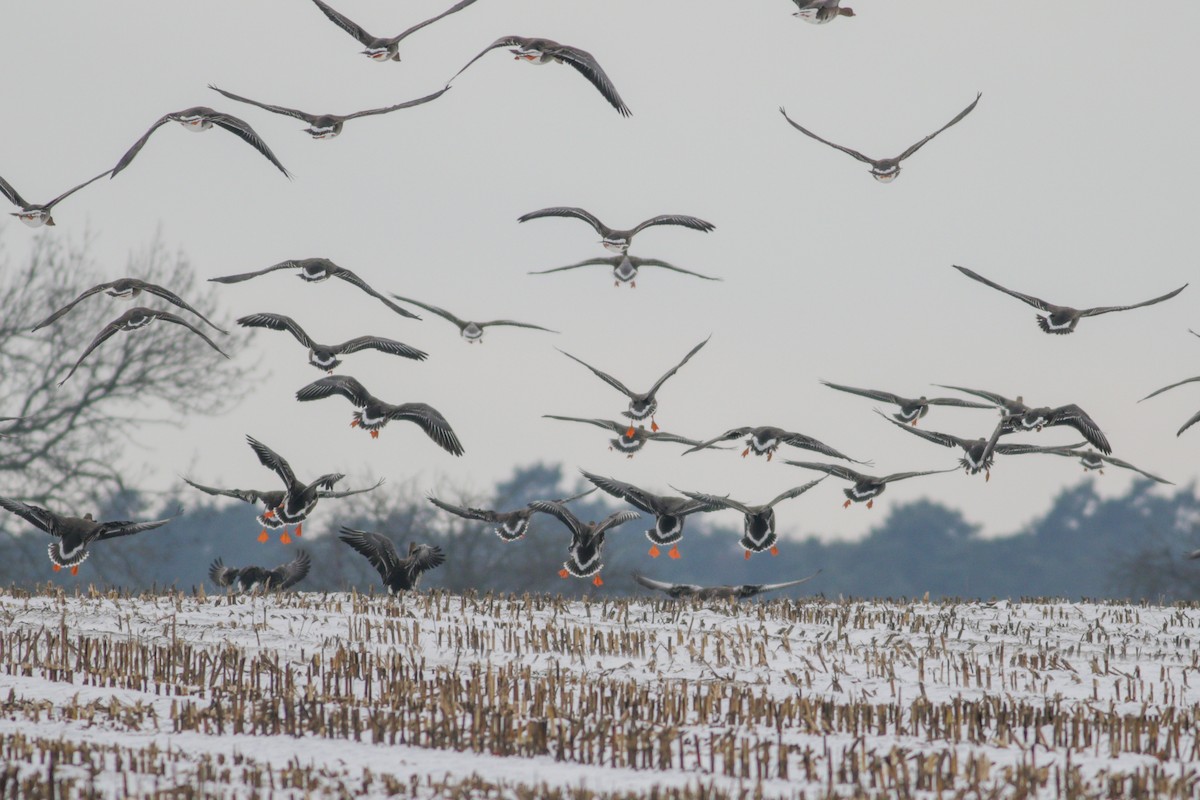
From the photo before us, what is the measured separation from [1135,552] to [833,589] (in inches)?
704

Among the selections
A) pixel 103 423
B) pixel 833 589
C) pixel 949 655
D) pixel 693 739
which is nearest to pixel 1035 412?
pixel 949 655

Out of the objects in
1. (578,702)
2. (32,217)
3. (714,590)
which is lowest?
(578,702)

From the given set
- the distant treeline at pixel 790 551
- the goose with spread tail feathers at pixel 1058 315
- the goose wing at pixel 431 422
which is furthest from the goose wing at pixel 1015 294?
the distant treeline at pixel 790 551

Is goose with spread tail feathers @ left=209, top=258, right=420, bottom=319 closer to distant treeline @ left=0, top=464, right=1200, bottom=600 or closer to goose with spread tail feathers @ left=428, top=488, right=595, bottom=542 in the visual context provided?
goose with spread tail feathers @ left=428, top=488, right=595, bottom=542

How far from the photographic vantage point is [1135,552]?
76.5 m

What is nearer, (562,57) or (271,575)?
(562,57)

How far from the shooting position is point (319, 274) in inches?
774

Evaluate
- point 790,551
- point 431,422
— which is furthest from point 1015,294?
point 790,551

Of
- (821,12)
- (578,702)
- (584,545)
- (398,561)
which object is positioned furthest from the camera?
(398,561)

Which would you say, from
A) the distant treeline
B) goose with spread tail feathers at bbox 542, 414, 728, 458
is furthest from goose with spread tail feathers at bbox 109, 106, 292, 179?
the distant treeline

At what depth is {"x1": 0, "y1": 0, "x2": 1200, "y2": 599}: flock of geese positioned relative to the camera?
1780 cm

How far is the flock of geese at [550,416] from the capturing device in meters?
17.8

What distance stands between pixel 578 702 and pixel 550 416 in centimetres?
723

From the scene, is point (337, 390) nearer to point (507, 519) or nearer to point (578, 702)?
point (507, 519)
